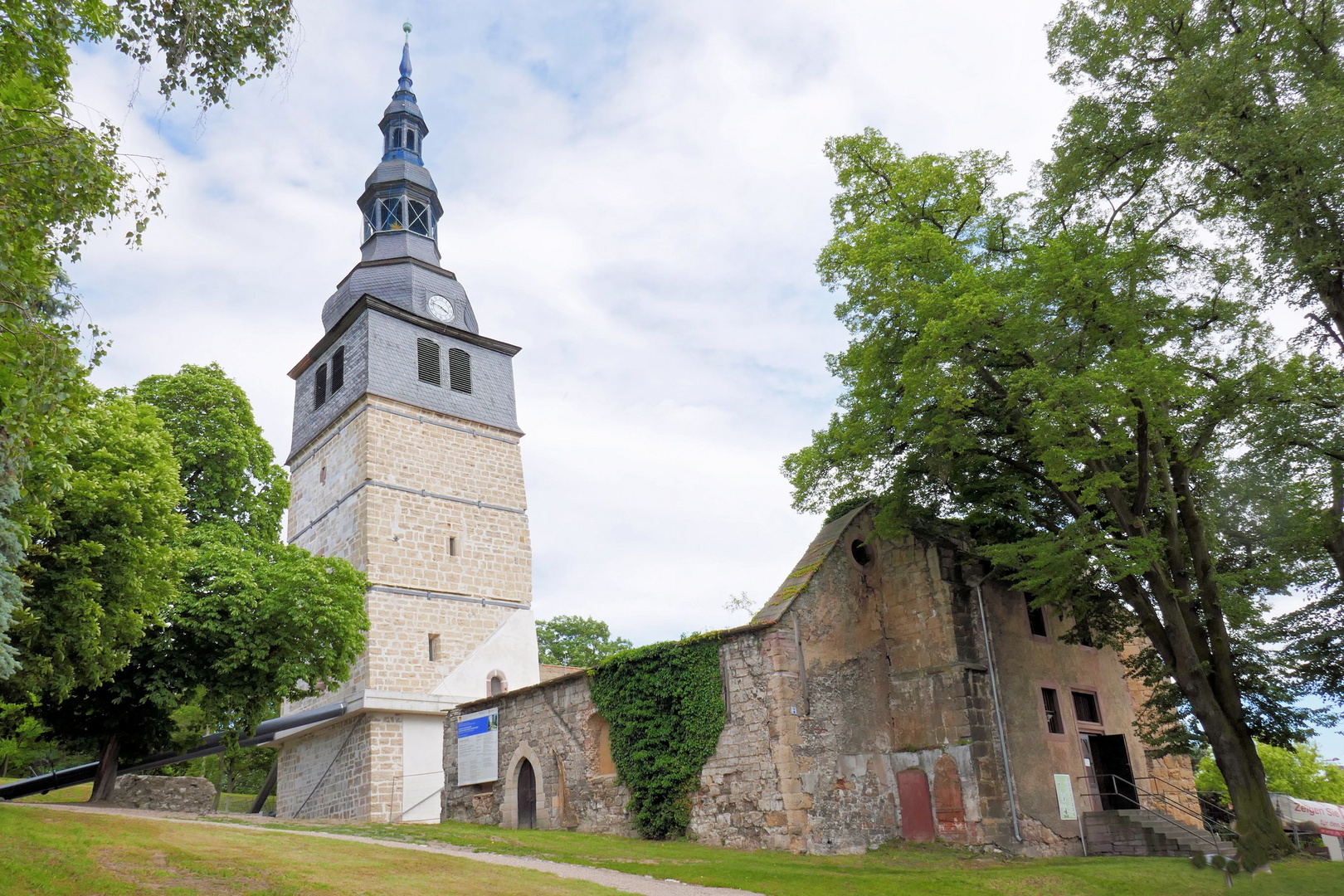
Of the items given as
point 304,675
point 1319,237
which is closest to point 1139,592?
point 1319,237

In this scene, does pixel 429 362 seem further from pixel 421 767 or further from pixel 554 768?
pixel 554 768

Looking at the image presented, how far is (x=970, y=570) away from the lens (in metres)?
17.7

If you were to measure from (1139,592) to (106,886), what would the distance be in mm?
14524

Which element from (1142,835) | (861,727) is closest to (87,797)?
(861,727)

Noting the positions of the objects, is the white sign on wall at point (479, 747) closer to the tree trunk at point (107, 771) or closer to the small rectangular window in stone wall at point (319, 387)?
the tree trunk at point (107, 771)

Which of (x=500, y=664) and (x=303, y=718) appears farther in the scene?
(x=500, y=664)

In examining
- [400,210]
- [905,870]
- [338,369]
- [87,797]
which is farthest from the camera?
[400,210]

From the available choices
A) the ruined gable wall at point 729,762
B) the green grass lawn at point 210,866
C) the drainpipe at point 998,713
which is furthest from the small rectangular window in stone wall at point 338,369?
the drainpipe at point 998,713

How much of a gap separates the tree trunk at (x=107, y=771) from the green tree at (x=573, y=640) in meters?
27.2

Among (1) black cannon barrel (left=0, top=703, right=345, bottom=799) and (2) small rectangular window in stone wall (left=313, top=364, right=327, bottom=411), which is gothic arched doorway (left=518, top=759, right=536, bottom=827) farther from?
(2) small rectangular window in stone wall (left=313, top=364, right=327, bottom=411)

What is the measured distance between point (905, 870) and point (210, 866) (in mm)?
9626

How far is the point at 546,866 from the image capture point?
12539 mm

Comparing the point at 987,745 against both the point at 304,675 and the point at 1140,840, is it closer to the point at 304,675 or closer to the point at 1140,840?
the point at 1140,840

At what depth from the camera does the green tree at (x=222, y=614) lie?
18.8 meters
